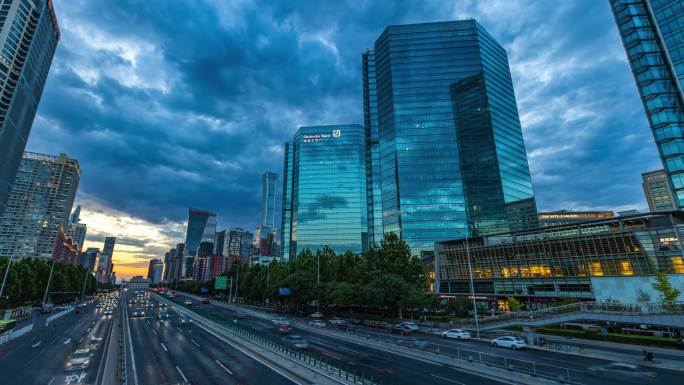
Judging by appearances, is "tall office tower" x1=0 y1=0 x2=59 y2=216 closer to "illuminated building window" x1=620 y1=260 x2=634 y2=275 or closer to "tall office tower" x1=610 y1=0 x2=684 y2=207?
"illuminated building window" x1=620 y1=260 x2=634 y2=275

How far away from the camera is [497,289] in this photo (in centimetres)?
7656

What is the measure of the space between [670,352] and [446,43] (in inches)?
5529

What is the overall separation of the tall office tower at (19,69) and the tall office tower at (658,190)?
11961 inches

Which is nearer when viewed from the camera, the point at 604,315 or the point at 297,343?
the point at 297,343

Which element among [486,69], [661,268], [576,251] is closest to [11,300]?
[576,251]

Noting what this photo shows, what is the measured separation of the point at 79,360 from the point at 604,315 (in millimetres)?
61905

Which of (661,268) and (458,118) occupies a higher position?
(458,118)

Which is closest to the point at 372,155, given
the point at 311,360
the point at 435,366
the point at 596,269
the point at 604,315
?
the point at 596,269

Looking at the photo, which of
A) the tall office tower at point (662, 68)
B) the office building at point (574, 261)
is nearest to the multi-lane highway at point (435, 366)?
the office building at point (574, 261)

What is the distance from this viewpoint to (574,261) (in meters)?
65.4

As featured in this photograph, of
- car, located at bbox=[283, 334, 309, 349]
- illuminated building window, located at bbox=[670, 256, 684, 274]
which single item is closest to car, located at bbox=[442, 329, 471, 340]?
car, located at bbox=[283, 334, 309, 349]

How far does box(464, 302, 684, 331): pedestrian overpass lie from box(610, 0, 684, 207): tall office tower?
163 ft

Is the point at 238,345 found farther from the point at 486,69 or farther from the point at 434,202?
the point at 486,69

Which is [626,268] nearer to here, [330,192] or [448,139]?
[448,139]
